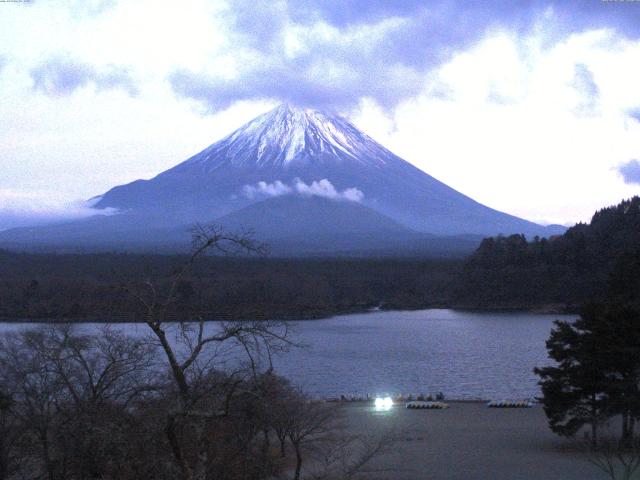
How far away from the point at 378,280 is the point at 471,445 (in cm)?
4505

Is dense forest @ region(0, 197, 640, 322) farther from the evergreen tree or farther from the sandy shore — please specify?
the evergreen tree

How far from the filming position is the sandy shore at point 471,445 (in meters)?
12.2

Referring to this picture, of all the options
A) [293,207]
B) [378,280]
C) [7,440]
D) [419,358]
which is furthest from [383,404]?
[293,207]

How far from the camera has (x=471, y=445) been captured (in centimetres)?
1438

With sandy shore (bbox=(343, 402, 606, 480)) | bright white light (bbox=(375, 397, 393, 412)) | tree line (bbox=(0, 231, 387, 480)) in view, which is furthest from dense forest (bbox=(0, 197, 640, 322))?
tree line (bbox=(0, 231, 387, 480))

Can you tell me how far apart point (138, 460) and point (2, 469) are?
2607mm

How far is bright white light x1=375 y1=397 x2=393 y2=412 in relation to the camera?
18.3 metres

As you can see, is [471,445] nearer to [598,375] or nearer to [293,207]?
[598,375]

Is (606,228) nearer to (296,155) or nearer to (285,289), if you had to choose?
(285,289)

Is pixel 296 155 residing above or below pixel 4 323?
above

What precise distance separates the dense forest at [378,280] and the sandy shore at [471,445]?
→ 22495mm

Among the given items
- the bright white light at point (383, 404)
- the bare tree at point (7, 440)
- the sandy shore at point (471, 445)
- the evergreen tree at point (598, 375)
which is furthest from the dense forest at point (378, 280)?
the bare tree at point (7, 440)

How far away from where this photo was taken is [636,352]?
510 inches

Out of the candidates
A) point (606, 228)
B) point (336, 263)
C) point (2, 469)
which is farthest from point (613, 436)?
point (336, 263)
